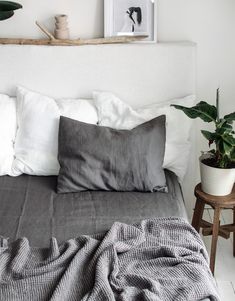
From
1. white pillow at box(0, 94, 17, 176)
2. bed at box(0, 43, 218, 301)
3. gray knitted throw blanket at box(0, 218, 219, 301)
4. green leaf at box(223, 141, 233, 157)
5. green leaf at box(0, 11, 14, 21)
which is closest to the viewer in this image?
gray knitted throw blanket at box(0, 218, 219, 301)

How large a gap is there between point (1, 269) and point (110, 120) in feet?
3.24

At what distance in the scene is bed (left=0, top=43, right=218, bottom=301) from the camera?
1.94m

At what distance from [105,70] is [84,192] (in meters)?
0.65

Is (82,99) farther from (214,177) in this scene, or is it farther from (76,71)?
(214,177)

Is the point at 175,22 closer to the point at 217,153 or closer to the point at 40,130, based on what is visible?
the point at 217,153

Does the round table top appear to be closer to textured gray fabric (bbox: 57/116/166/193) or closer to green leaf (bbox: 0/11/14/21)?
textured gray fabric (bbox: 57/116/166/193)

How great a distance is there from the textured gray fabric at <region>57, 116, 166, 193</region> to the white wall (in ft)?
2.02

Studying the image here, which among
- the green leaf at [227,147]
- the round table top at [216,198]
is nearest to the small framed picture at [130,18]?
the green leaf at [227,147]

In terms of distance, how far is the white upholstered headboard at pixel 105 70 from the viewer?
2.43 m

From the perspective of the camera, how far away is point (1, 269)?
1.66 m

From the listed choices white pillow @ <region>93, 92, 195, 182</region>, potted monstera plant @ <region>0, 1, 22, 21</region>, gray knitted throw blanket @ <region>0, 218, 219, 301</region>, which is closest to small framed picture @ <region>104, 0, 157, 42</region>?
white pillow @ <region>93, 92, 195, 182</region>

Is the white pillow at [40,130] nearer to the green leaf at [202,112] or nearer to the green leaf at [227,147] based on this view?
the green leaf at [202,112]

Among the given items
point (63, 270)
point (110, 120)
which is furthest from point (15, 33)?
point (63, 270)

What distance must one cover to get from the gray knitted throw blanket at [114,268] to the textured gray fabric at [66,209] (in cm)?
12
